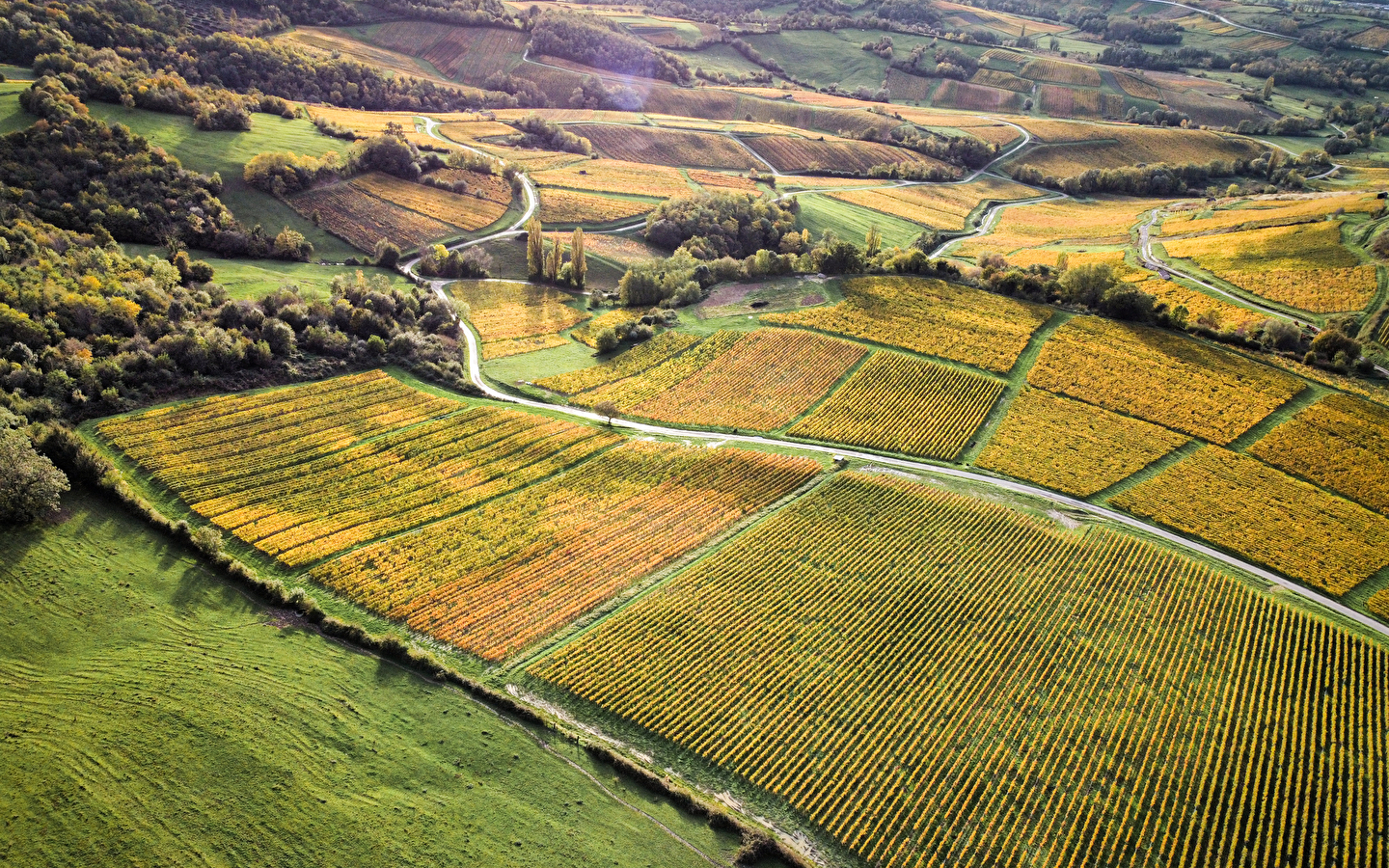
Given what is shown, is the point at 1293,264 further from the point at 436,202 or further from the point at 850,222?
the point at 436,202

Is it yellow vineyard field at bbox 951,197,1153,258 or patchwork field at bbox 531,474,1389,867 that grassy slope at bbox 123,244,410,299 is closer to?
patchwork field at bbox 531,474,1389,867

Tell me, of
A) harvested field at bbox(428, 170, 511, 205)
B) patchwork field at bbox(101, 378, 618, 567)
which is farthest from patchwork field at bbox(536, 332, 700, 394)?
harvested field at bbox(428, 170, 511, 205)

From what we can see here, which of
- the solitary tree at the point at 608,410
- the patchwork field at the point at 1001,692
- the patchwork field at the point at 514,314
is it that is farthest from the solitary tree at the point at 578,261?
the patchwork field at the point at 1001,692

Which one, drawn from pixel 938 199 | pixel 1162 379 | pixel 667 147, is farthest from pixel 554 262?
pixel 938 199

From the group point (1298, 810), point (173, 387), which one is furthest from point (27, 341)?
point (1298, 810)

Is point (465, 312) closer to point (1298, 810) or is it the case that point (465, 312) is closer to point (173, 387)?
point (173, 387)
